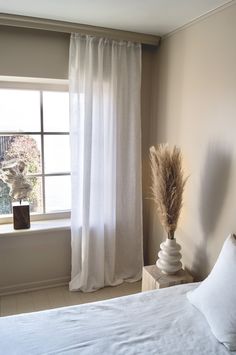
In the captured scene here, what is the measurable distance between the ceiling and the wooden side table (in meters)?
1.87

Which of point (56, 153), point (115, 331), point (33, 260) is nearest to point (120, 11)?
point (56, 153)

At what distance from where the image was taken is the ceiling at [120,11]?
6.45 feet

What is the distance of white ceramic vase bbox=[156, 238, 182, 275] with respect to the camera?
7.29 ft

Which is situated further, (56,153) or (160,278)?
(56,153)

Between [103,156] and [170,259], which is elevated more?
[103,156]

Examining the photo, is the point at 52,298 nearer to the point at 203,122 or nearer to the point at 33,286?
the point at 33,286

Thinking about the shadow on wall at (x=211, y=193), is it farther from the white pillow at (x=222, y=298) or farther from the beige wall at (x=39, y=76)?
the beige wall at (x=39, y=76)

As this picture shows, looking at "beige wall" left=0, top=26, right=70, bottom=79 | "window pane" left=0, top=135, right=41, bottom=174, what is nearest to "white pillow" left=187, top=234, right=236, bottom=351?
"window pane" left=0, top=135, right=41, bottom=174

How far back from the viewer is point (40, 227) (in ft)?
8.79

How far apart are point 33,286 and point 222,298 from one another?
5.88 ft

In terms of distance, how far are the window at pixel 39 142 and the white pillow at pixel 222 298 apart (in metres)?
1.63

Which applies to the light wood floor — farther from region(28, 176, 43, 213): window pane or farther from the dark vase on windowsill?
region(28, 176, 43, 213): window pane

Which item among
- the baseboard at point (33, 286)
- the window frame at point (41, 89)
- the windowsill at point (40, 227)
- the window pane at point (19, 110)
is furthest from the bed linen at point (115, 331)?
the window pane at point (19, 110)

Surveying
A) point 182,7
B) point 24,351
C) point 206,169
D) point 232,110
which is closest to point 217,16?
point 182,7
